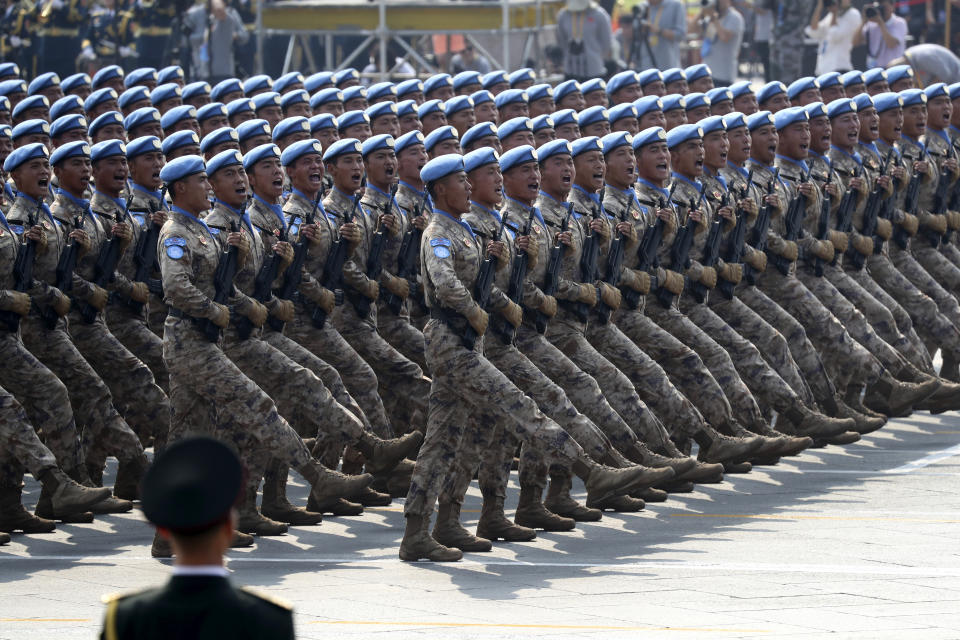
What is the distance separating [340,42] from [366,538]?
15252 millimetres

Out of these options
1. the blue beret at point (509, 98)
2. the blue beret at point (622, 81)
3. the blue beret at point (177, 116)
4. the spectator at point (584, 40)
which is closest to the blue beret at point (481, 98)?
the blue beret at point (509, 98)

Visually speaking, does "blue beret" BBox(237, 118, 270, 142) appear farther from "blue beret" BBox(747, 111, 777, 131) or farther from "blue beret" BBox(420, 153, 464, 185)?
"blue beret" BBox(747, 111, 777, 131)

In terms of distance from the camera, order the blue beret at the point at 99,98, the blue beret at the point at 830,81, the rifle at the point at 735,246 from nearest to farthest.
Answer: the rifle at the point at 735,246 < the blue beret at the point at 99,98 < the blue beret at the point at 830,81

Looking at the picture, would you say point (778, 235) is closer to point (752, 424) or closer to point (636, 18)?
point (752, 424)

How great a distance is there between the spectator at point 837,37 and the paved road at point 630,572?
1230 cm

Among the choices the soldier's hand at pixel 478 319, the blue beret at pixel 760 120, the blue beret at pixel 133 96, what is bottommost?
the soldier's hand at pixel 478 319

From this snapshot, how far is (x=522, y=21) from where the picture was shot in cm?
2361

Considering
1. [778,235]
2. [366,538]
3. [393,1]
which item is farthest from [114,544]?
[393,1]

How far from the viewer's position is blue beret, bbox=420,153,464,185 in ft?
34.7

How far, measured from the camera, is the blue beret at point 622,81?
57.4 feet

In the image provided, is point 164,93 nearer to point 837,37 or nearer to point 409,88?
point 409,88

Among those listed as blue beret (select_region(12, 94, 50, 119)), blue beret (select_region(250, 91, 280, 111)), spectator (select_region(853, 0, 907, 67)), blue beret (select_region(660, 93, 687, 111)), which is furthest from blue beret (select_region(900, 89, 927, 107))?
spectator (select_region(853, 0, 907, 67))

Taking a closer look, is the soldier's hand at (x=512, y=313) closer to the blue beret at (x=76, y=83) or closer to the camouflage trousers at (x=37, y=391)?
the camouflage trousers at (x=37, y=391)

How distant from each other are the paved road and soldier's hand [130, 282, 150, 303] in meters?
1.27
